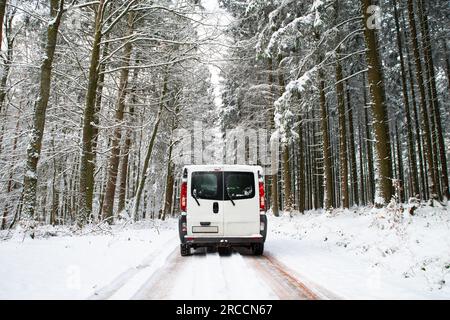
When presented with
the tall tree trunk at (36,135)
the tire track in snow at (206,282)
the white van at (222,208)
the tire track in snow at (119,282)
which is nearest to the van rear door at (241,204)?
the white van at (222,208)

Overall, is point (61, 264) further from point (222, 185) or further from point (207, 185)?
point (222, 185)

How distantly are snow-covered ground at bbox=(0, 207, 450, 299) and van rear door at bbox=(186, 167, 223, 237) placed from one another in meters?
0.69

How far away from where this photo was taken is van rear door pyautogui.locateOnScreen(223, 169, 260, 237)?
8664mm

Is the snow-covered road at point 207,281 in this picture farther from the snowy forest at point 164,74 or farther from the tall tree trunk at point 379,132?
the tall tree trunk at point 379,132

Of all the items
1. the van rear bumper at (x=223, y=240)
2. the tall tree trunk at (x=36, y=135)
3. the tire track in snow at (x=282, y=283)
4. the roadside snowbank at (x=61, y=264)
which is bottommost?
the tire track in snow at (x=282, y=283)

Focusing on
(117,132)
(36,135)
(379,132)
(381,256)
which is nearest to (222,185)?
(381,256)

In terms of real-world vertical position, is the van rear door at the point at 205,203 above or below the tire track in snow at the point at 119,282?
above

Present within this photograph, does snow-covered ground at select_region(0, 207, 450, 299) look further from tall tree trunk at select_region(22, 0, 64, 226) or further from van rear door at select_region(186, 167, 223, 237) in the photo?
tall tree trunk at select_region(22, 0, 64, 226)

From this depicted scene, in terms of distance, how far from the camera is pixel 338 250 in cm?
927

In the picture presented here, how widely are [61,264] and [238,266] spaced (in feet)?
11.2

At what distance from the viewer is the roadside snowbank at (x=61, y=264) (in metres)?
4.82

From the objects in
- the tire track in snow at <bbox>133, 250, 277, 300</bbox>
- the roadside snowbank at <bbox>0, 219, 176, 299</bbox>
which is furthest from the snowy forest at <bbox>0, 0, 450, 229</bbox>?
A: the tire track in snow at <bbox>133, 250, 277, 300</bbox>

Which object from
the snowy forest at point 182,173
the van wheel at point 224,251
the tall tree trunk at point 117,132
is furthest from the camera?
the tall tree trunk at point 117,132

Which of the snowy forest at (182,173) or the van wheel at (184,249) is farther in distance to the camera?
the van wheel at (184,249)
